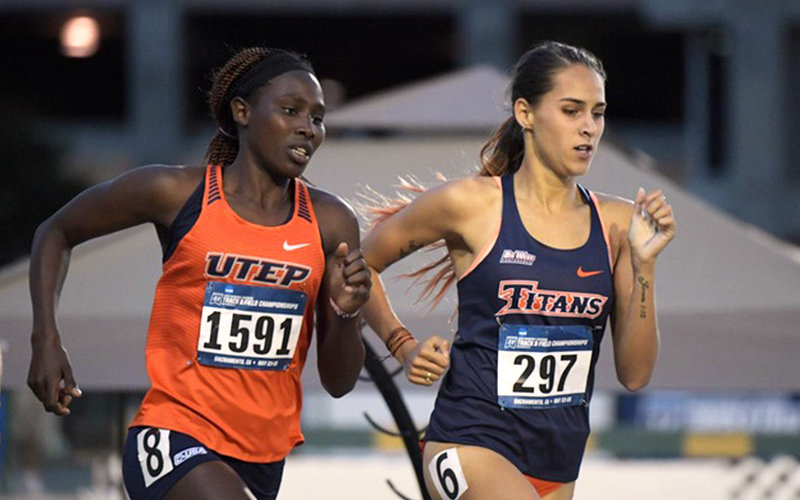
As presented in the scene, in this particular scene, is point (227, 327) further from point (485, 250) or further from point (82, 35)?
point (82, 35)

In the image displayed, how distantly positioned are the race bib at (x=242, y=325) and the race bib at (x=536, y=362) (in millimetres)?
552

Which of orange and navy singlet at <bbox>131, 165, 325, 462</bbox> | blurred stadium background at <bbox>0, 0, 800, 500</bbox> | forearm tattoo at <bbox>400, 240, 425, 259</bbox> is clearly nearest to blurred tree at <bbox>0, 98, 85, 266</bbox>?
blurred stadium background at <bbox>0, 0, 800, 500</bbox>

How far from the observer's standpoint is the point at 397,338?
4340 mm

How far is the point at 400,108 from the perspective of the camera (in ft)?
23.4

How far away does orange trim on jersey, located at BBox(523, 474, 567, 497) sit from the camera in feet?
14.0

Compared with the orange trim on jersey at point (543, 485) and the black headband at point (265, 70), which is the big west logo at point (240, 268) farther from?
the orange trim on jersey at point (543, 485)

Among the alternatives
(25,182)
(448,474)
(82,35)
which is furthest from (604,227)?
(82,35)

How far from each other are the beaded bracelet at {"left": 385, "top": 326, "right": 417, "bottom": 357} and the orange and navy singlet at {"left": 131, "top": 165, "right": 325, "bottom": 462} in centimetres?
28

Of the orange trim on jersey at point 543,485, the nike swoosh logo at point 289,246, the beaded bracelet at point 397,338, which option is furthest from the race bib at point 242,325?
the orange trim on jersey at point 543,485

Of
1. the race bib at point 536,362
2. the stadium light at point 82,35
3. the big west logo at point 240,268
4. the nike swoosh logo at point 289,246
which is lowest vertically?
the race bib at point 536,362

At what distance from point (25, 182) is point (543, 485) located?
14.3 metres

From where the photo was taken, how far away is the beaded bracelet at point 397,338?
432cm

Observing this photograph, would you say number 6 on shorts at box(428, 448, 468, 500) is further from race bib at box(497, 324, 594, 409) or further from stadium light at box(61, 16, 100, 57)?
stadium light at box(61, 16, 100, 57)

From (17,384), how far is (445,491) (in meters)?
2.13
